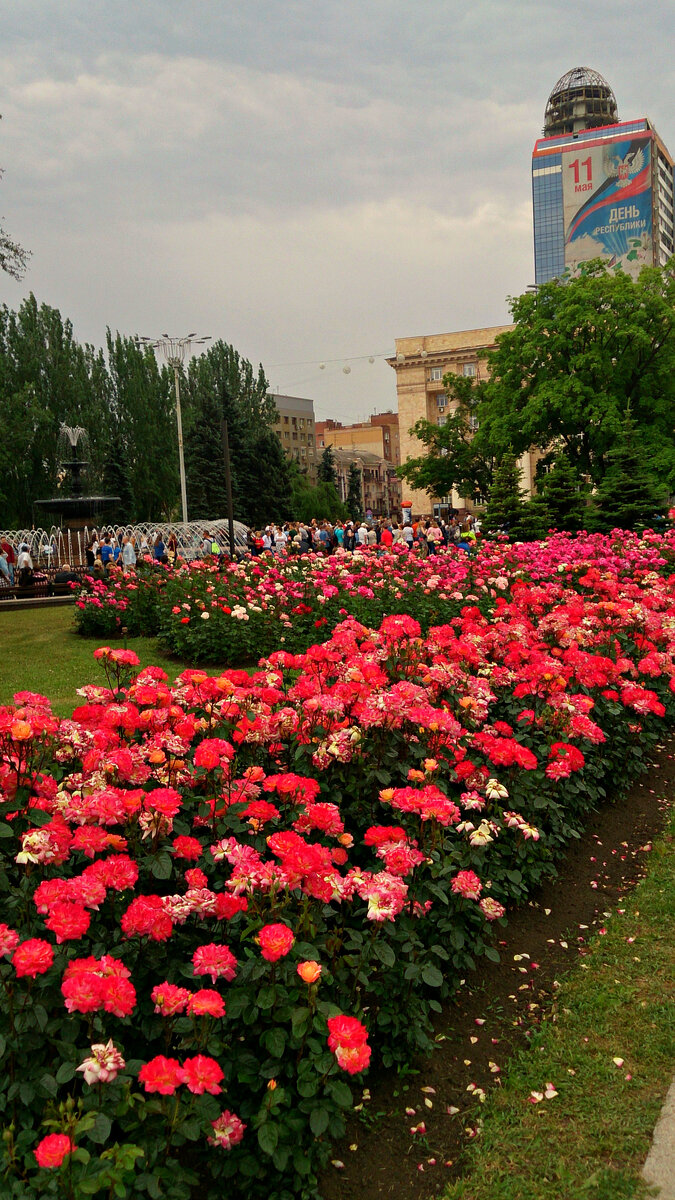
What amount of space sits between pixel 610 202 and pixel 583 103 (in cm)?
2136

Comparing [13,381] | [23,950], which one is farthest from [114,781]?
[13,381]

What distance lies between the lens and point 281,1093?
2.21 metres

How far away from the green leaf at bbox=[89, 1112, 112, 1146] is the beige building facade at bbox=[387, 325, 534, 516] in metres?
83.2

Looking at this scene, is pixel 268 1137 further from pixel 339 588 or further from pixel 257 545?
pixel 257 545

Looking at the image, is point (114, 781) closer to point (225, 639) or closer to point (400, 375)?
point (225, 639)

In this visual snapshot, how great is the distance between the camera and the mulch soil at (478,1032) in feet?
8.02

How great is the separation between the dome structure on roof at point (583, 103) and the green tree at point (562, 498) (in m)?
119

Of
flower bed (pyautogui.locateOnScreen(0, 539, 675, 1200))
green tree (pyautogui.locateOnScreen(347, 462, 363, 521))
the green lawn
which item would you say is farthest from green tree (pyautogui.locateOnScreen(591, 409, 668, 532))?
green tree (pyautogui.locateOnScreen(347, 462, 363, 521))

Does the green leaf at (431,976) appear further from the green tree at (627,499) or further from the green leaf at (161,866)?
the green tree at (627,499)

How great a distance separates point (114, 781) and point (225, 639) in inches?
292

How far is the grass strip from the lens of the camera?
2371 mm

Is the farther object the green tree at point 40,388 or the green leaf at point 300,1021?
the green tree at point 40,388

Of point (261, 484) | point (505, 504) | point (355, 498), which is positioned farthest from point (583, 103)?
point (505, 504)

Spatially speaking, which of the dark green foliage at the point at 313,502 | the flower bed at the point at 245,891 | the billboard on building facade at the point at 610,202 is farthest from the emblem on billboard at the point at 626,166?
the flower bed at the point at 245,891
